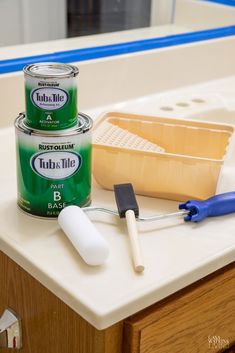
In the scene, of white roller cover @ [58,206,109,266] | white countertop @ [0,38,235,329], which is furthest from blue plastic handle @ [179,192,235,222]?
white roller cover @ [58,206,109,266]

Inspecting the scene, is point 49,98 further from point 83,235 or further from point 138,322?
point 138,322

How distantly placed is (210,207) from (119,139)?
0.17 metres

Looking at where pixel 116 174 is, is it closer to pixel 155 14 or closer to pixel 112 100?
pixel 112 100

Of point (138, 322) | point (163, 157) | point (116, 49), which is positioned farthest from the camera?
point (116, 49)

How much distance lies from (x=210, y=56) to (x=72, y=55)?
386 millimetres

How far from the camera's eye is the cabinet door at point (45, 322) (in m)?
0.53

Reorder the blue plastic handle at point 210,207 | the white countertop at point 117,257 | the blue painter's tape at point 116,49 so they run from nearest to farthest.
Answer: the white countertop at point 117,257
the blue plastic handle at point 210,207
the blue painter's tape at point 116,49

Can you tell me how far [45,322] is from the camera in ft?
1.98

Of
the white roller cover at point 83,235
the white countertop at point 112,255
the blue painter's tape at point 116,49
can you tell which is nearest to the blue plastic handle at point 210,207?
the white countertop at point 112,255

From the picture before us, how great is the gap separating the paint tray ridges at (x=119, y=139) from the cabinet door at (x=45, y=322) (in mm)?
201

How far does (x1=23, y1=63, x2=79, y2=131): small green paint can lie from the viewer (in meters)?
0.56

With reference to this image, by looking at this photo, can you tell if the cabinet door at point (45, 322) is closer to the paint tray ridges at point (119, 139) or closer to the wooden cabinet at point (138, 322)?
the wooden cabinet at point (138, 322)

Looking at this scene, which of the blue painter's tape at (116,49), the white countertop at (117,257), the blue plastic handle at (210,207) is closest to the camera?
the white countertop at (117,257)
